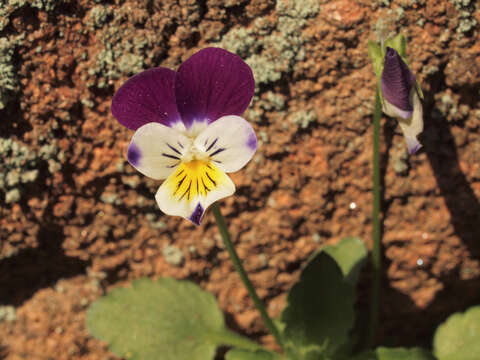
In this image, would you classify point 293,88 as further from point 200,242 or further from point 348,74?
point 200,242

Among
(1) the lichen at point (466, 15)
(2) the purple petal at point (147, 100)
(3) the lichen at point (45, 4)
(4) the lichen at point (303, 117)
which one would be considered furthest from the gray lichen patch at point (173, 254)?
(1) the lichen at point (466, 15)

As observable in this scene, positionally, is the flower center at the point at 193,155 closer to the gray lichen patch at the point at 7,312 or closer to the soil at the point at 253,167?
the soil at the point at 253,167

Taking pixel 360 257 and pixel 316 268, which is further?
pixel 360 257

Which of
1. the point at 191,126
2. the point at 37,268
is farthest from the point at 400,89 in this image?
the point at 37,268

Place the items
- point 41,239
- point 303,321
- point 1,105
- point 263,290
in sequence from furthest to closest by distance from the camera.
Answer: point 263,290 → point 41,239 → point 303,321 → point 1,105

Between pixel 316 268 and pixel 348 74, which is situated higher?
pixel 348 74

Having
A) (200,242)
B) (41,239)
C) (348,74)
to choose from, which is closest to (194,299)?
(200,242)
